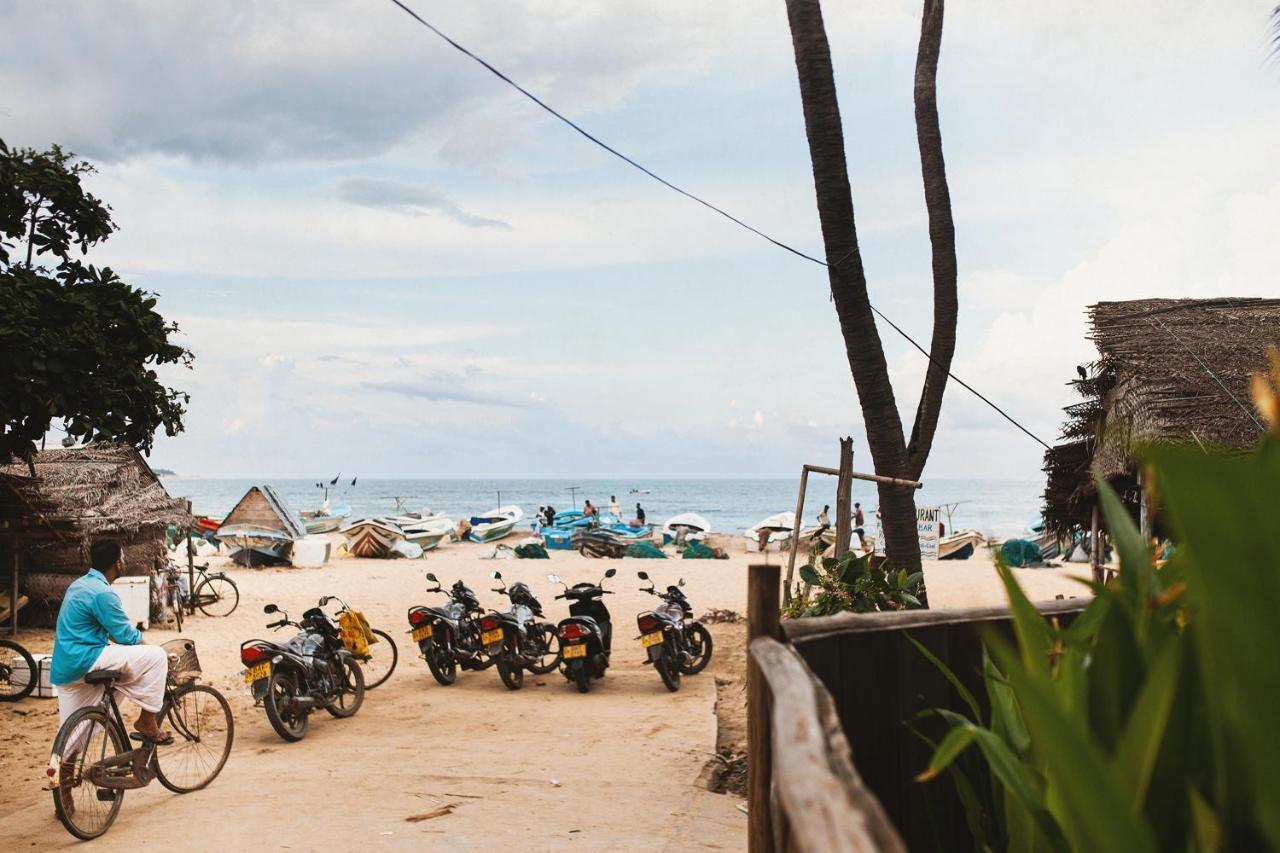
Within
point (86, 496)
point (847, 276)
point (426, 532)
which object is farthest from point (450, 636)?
point (426, 532)

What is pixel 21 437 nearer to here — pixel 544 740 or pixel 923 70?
pixel 544 740

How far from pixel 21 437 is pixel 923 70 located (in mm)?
7639

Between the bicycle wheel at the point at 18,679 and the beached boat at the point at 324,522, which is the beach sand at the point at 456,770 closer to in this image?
the bicycle wheel at the point at 18,679

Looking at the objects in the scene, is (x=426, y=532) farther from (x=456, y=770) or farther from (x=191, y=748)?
(x=456, y=770)

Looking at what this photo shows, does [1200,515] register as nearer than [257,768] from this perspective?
Yes

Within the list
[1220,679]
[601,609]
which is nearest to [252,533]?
[601,609]

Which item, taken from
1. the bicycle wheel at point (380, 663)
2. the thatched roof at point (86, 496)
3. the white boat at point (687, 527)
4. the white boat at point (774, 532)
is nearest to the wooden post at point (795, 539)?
the bicycle wheel at point (380, 663)

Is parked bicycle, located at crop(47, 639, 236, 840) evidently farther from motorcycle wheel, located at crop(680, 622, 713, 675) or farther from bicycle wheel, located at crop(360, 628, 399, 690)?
motorcycle wheel, located at crop(680, 622, 713, 675)

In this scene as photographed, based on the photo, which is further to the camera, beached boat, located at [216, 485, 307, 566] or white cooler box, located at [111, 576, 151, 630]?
beached boat, located at [216, 485, 307, 566]

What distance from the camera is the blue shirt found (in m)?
6.25

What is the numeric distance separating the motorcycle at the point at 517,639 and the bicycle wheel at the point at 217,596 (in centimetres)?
681

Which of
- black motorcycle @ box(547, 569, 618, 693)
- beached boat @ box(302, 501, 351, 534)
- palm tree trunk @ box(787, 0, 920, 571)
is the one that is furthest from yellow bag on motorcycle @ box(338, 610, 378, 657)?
beached boat @ box(302, 501, 351, 534)

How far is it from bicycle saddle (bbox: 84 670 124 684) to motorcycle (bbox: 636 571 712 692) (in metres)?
4.79

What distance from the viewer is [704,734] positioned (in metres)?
8.52
